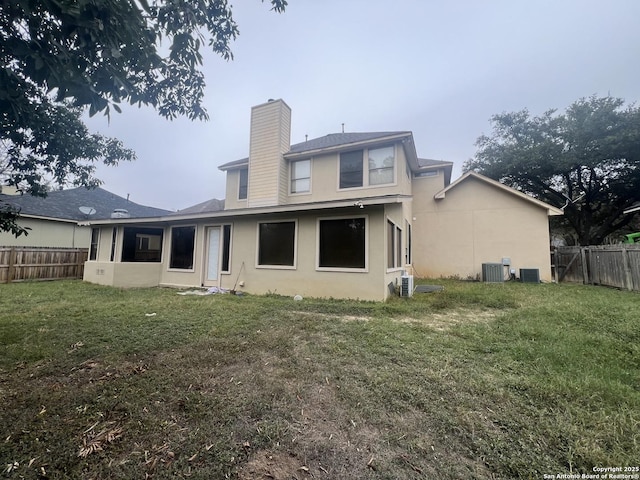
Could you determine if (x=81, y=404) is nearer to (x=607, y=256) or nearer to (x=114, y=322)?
(x=114, y=322)

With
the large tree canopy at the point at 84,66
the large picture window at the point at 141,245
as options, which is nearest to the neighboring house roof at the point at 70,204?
the large picture window at the point at 141,245

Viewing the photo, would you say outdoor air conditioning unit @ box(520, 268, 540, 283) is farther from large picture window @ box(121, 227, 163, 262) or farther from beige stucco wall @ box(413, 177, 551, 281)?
large picture window @ box(121, 227, 163, 262)

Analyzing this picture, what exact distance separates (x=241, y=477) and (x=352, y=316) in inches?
167

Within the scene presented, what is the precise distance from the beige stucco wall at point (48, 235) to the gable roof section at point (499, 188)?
1984 cm

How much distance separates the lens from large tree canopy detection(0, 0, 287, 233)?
216 cm

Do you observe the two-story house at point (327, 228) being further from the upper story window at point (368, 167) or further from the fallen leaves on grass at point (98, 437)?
the fallen leaves on grass at point (98, 437)

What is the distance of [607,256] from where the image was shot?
10039mm

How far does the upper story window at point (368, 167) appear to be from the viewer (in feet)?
32.1

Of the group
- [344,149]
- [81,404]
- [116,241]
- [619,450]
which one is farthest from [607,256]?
[116,241]

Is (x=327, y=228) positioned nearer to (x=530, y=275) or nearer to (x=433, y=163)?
(x=433, y=163)

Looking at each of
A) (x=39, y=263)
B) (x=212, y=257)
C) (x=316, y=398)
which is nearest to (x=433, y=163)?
(x=212, y=257)

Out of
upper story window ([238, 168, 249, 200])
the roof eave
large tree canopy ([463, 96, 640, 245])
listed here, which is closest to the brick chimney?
the roof eave

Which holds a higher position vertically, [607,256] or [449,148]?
[449,148]

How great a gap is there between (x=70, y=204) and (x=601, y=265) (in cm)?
2735
